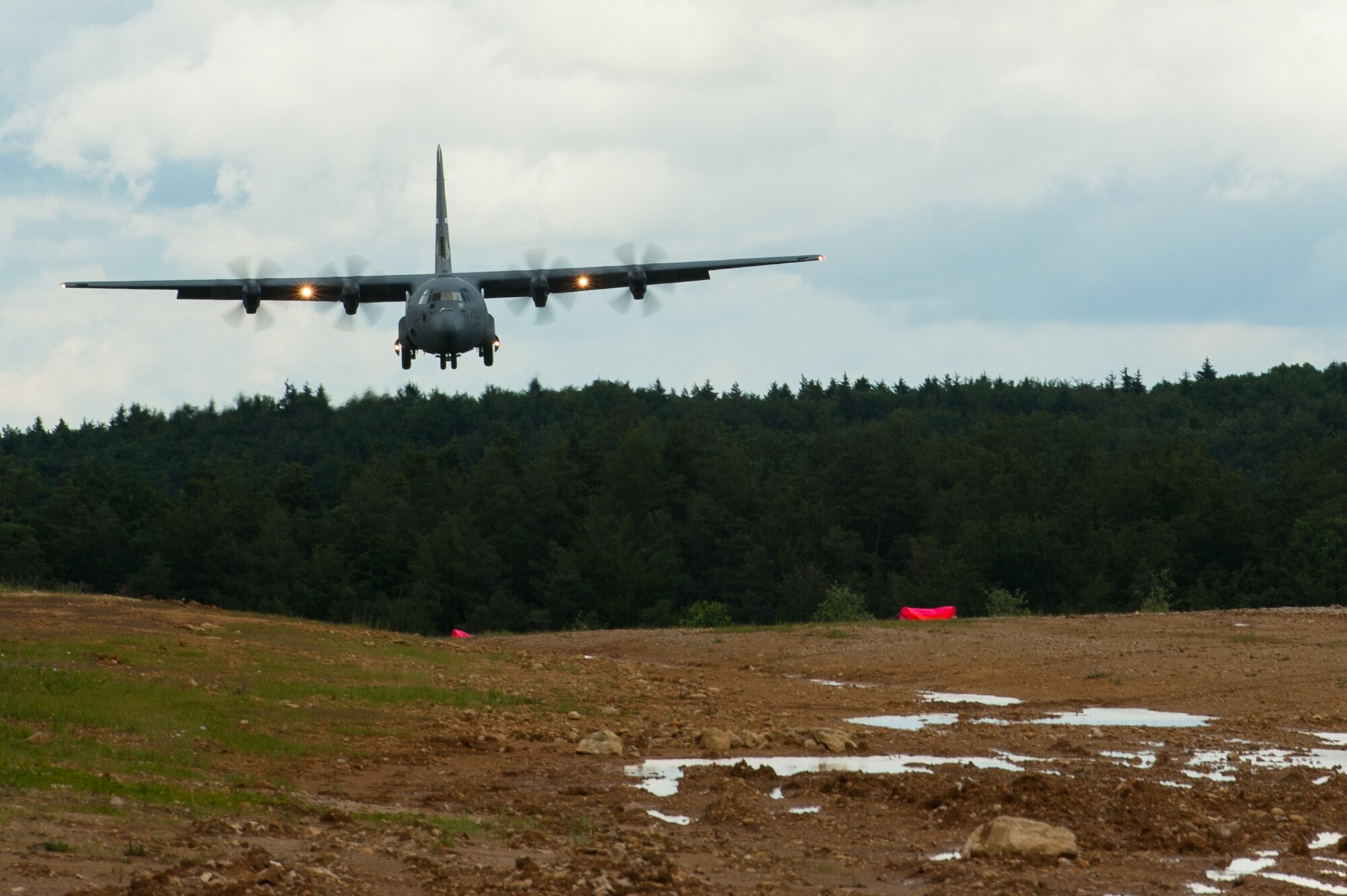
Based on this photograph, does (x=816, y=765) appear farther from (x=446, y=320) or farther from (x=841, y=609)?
(x=841, y=609)

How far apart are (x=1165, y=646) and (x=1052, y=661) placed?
10.9 ft

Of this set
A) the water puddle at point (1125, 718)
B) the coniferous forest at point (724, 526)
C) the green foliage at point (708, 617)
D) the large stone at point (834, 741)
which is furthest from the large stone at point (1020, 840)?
the coniferous forest at point (724, 526)

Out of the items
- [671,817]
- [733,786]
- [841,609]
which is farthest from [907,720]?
[841,609]

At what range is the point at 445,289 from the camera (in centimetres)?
3394

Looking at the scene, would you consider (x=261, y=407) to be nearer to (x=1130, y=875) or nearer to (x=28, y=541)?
(x=28, y=541)

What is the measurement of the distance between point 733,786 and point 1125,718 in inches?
374

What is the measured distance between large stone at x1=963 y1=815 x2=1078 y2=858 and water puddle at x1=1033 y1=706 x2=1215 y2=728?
986 centimetres

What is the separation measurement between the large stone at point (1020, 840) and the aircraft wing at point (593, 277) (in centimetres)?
2455

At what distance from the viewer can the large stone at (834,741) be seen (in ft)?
64.0

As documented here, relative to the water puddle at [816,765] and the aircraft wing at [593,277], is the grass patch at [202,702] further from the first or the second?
the aircraft wing at [593,277]

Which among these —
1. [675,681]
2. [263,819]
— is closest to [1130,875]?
[263,819]

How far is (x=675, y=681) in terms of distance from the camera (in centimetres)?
2755

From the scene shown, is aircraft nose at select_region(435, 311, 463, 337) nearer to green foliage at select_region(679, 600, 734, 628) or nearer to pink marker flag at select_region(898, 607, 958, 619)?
pink marker flag at select_region(898, 607, 958, 619)

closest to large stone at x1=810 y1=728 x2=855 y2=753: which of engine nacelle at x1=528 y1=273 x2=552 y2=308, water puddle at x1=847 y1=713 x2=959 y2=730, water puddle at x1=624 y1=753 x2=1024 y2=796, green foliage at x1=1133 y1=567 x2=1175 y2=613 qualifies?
water puddle at x1=624 y1=753 x2=1024 y2=796
